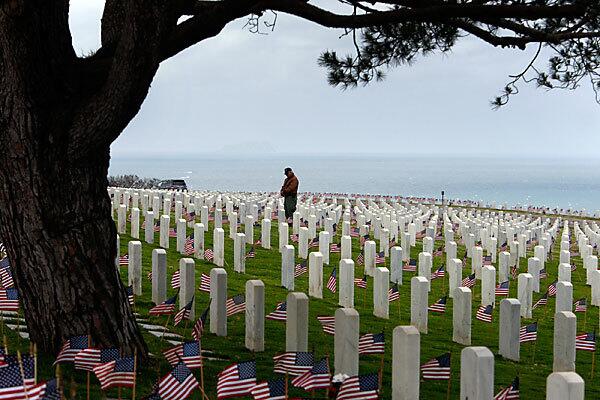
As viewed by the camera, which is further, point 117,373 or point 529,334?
point 529,334

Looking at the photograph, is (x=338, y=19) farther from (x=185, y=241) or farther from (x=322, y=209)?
(x=322, y=209)

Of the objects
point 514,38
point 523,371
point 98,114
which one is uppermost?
point 514,38

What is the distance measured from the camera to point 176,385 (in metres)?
5.57

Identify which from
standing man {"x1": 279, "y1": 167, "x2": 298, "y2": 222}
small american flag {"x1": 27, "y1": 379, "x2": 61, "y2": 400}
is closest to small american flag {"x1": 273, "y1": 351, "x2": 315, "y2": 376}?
small american flag {"x1": 27, "y1": 379, "x2": 61, "y2": 400}

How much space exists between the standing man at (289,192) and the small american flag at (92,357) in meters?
15.1

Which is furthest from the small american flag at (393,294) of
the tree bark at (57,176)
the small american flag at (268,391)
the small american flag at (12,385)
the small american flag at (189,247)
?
the small american flag at (12,385)

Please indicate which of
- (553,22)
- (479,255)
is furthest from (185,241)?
(553,22)

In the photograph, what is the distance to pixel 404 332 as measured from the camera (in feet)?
20.5

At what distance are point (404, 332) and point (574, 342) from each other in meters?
3.61

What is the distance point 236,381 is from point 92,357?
1339mm

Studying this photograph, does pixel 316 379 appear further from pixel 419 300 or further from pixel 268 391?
pixel 419 300

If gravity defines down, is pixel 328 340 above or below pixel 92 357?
below

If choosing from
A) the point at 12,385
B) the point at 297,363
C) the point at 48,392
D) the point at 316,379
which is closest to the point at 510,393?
the point at 316,379

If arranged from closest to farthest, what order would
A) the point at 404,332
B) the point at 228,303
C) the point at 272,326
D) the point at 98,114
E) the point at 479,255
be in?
the point at 404,332 < the point at 98,114 < the point at 228,303 < the point at 272,326 < the point at 479,255
